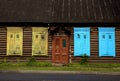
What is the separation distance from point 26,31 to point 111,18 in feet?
23.2

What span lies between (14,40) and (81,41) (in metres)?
5.51

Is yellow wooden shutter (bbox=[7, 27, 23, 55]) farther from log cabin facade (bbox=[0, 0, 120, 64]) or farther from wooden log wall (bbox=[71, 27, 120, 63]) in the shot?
wooden log wall (bbox=[71, 27, 120, 63])

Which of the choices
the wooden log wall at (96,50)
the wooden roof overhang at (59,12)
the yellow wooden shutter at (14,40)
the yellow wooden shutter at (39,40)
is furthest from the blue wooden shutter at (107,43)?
the yellow wooden shutter at (14,40)

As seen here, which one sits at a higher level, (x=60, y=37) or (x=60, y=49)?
(x=60, y=37)

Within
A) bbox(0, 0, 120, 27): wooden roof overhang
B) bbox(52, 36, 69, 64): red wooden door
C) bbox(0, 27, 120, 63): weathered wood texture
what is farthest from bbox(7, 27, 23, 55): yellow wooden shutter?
bbox(52, 36, 69, 64): red wooden door

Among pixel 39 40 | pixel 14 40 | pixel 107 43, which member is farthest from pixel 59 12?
pixel 107 43

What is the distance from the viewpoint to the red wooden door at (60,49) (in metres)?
29.5

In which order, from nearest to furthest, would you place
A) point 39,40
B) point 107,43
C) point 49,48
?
point 107,43
point 49,48
point 39,40

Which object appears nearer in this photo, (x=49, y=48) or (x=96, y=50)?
(x=96, y=50)

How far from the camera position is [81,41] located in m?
29.4

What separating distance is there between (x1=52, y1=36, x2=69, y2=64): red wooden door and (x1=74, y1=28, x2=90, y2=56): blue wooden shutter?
2.54ft

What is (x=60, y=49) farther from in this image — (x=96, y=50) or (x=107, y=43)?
(x=107, y=43)

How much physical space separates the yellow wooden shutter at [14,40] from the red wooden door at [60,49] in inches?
110

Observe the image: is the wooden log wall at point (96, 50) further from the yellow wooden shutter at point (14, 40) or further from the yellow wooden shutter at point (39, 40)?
the yellow wooden shutter at point (14, 40)
